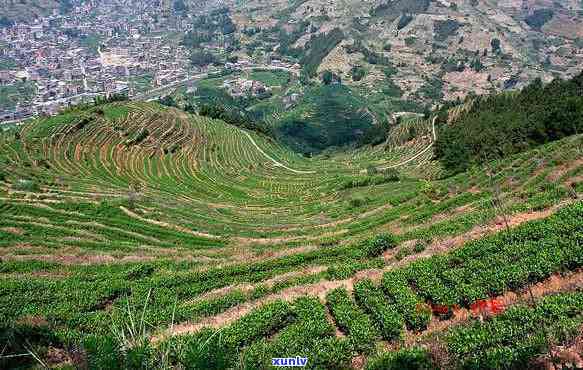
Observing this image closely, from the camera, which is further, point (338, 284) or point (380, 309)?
point (338, 284)

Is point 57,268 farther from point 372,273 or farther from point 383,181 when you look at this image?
point 383,181

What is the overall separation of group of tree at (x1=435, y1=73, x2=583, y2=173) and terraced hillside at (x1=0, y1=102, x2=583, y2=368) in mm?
10783

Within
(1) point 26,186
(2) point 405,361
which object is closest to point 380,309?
(2) point 405,361

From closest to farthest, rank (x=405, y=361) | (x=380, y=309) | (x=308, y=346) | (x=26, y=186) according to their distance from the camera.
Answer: (x=405, y=361)
(x=308, y=346)
(x=380, y=309)
(x=26, y=186)

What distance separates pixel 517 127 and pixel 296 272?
52.3m

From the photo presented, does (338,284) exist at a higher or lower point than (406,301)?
lower

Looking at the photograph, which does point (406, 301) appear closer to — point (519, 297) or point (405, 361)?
point (519, 297)

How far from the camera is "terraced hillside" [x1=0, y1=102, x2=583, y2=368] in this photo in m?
14.7

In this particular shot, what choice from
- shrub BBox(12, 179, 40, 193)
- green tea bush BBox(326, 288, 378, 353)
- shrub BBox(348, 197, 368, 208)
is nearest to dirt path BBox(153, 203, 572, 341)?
green tea bush BBox(326, 288, 378, 353)

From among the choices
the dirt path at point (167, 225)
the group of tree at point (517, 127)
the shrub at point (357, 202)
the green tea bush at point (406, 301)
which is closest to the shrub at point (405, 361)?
the green tea bush at point (406, 301)

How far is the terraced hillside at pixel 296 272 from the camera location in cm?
1467

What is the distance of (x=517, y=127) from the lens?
63625 millimetres

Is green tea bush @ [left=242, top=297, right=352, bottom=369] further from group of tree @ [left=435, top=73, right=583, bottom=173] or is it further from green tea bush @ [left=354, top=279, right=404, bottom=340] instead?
group of tree @ [left=435, top=73, right=583, bottom=173]

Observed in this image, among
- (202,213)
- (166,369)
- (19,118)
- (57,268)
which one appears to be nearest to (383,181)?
(202,213)
